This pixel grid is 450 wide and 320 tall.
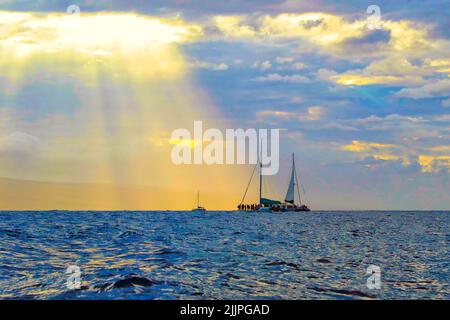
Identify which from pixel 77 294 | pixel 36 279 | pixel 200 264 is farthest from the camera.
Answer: pixel 200 264

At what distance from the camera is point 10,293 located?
22812mm

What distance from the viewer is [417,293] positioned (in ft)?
81.1

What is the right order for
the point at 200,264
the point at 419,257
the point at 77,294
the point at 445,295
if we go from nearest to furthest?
the point at 77,294 < the point at 445,295 < the point at 200,264 < the point at 419,257

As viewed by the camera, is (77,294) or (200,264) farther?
(200,264)

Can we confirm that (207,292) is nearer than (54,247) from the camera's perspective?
Yes

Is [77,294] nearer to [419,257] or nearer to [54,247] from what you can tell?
[54,247]
